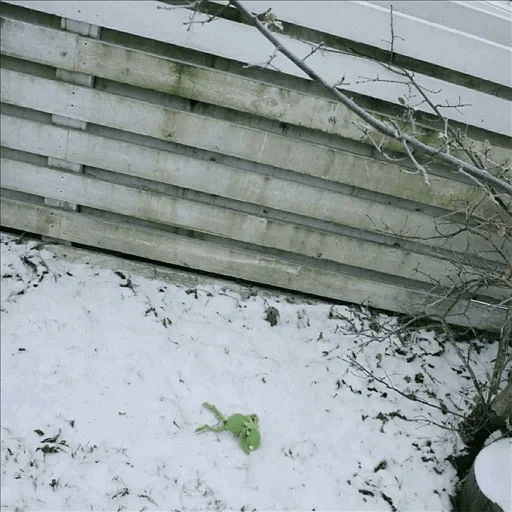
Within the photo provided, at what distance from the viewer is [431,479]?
397 centimetres

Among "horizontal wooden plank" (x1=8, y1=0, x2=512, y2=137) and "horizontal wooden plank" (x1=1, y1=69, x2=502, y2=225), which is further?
"horizontal wooden plank" (x1=1, y1=69, x2=502, y2=225)

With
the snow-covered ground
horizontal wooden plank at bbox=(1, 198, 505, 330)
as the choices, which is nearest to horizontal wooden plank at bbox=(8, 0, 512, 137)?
horizontal wooden plank at bbox=(1, 198, 505, 330)

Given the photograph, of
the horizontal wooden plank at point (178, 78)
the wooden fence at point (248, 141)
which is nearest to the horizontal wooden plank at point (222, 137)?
the wooden fence at point (248, 141)

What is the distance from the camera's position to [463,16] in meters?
3.74

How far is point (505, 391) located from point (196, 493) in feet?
7.11

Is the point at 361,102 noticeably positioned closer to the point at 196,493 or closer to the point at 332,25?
the point at 332,25

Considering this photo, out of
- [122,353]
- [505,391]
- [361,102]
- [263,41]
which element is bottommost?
[122,353]

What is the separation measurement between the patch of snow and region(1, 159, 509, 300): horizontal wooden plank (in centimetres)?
124

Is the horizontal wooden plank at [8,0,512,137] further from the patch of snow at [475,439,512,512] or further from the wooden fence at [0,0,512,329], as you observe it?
the patch of snow at [475,439,512,512]

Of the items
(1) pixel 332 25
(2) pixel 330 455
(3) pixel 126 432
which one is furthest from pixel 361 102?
(3) pixel 126 432

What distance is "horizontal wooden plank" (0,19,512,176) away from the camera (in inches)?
151

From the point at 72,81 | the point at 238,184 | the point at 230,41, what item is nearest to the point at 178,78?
the point at 230,41

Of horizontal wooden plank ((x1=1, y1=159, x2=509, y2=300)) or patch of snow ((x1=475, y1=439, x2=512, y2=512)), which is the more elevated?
horizontal wooden plank ((x1=1, y1=159, x2=509, y2=300))

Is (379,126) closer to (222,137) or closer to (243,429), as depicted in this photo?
(222,137)
